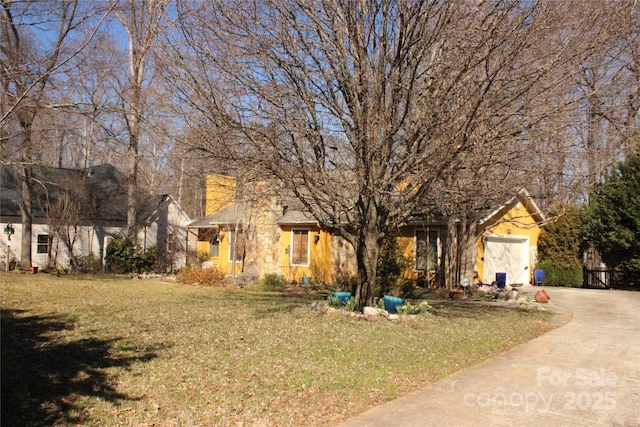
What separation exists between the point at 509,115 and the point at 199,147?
18.3 feet

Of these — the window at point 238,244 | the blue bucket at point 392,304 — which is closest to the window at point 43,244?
the window at point 238,244

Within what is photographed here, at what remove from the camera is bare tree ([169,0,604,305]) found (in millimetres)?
9578

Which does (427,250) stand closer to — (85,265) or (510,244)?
(510,244)

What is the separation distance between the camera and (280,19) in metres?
10.0

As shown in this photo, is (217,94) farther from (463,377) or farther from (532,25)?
(463,377)

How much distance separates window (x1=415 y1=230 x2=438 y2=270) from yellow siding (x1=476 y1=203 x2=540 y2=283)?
64.3 inches

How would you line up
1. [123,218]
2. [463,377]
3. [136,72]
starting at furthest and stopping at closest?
[123,218]
[136,72]
[463,377]

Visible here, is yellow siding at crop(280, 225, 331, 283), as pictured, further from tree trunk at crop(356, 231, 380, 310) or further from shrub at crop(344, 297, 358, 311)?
tree trunk at crop(356, 231, 380, 310)

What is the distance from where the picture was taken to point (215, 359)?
286 inches

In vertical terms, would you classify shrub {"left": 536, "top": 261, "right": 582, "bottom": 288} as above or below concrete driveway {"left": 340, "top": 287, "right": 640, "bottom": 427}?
above

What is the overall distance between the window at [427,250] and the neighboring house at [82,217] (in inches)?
523

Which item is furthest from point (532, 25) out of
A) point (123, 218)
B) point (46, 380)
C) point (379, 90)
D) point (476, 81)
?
point (123, 218)

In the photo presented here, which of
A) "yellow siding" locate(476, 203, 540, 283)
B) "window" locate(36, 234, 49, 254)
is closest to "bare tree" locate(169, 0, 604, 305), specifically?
"yellow siding" locate(476, 203, 540, 283)

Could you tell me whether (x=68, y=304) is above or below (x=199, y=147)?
below
